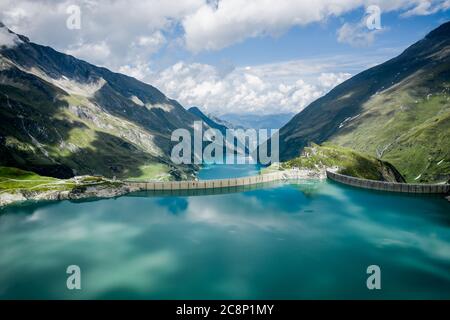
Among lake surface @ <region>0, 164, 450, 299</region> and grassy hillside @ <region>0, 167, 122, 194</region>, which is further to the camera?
→ grassy hillside @ <region>0, 167, 122, 194</region>

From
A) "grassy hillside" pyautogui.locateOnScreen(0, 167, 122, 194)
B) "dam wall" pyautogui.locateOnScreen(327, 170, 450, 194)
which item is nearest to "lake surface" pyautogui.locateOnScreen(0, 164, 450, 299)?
"grassy hillside" pyautogui.locateOnScreen(0, 167, 122, 194)

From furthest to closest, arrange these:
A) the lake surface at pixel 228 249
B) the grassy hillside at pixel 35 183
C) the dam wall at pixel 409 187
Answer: the dam wall at pixel 409 187
the grassy hillside at pixel 35 183
the lake surface at pixel 228 249

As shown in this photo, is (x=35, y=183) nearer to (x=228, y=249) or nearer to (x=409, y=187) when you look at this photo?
(x=228, y=249)

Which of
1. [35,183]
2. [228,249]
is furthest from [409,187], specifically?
[35,183]

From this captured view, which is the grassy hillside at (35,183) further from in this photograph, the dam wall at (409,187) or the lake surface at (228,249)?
the dam wall at (409,187)

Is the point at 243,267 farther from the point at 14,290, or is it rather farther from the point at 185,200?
the point at 185,200

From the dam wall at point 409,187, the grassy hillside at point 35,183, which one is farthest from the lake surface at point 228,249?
the dam wall at point 409,187

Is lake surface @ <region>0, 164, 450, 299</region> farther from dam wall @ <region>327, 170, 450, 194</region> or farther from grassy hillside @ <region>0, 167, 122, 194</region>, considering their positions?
dam wall @ <region>327, 170, 450, 194</region>
